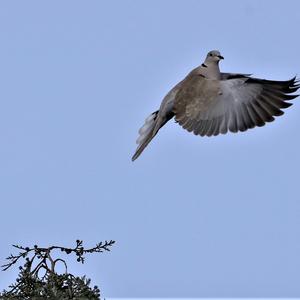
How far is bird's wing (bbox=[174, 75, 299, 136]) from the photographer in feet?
30.0

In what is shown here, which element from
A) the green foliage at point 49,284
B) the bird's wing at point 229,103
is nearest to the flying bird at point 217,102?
the bird's wing at point 229,103

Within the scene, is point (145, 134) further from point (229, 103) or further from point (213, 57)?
point (213, 57)

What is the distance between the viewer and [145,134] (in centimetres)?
988

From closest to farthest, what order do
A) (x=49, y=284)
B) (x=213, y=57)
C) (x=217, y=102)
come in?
1. (x=49, y=284)
2. (x=217, y=102)
3. (x=213, y=57)

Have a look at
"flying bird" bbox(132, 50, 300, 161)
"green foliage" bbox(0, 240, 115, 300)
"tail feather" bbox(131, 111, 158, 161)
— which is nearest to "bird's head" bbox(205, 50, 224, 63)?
"flying bird" bbox(132, 50, 300, 161)

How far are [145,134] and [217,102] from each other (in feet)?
3.55

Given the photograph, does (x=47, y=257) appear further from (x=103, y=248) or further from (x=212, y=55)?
(x=212, y=55)

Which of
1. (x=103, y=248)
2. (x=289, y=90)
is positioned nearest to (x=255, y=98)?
(x=289, y=90)

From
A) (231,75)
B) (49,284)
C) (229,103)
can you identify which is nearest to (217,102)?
(229,103)

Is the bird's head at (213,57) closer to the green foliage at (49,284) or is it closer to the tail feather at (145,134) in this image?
the tail feather at (145,134)

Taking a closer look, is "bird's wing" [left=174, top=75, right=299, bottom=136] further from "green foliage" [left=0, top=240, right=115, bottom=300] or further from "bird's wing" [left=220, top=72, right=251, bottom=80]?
"green foliage" [left=0, top=240, right=115, bottom=300]

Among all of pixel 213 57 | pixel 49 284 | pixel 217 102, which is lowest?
pixel 49 284

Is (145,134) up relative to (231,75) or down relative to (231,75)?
down

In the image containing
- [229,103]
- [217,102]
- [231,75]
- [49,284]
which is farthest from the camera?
[231,75]
